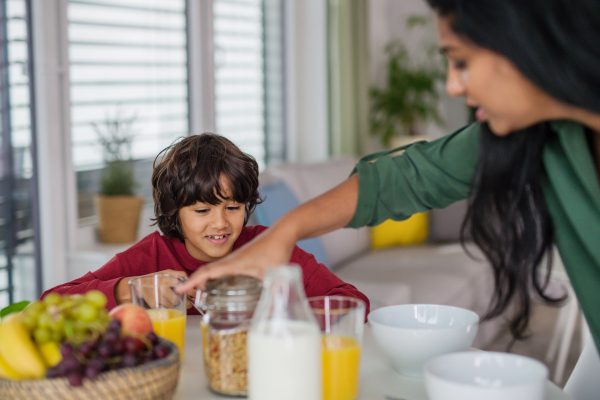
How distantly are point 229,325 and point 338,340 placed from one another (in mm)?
149

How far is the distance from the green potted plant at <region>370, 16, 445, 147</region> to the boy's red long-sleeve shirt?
9.84 feet

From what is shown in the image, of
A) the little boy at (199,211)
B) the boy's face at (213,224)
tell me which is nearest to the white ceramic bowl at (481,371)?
the little boy at (199,211)

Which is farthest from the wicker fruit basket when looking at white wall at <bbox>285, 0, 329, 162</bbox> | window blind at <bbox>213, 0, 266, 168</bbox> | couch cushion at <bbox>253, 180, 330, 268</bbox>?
white wall at <bbox>285, 0, 329, 162</bbox>

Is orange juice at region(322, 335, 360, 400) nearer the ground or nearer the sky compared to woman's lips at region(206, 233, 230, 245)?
nearer the ground

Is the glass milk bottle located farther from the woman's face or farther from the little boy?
the little boy

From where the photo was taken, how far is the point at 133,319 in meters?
0.86

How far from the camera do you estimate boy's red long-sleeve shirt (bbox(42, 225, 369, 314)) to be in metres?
1.29

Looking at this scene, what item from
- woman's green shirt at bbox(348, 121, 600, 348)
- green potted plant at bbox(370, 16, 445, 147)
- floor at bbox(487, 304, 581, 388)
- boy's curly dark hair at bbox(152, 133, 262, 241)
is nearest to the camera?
woman's green shirt at bbox(348, 121, 600, 348)

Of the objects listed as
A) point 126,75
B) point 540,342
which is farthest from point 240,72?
point 540,342

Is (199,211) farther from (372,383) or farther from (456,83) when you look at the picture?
(456,83)

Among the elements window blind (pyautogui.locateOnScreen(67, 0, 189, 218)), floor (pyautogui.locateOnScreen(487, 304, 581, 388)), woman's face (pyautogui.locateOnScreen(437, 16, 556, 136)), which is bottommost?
floor (pyautogui.locateOnScreen(487, 304, 581, 388))

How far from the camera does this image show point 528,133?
0.94 meters

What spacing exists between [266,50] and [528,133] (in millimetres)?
3110

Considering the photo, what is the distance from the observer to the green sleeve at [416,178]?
104 cm
